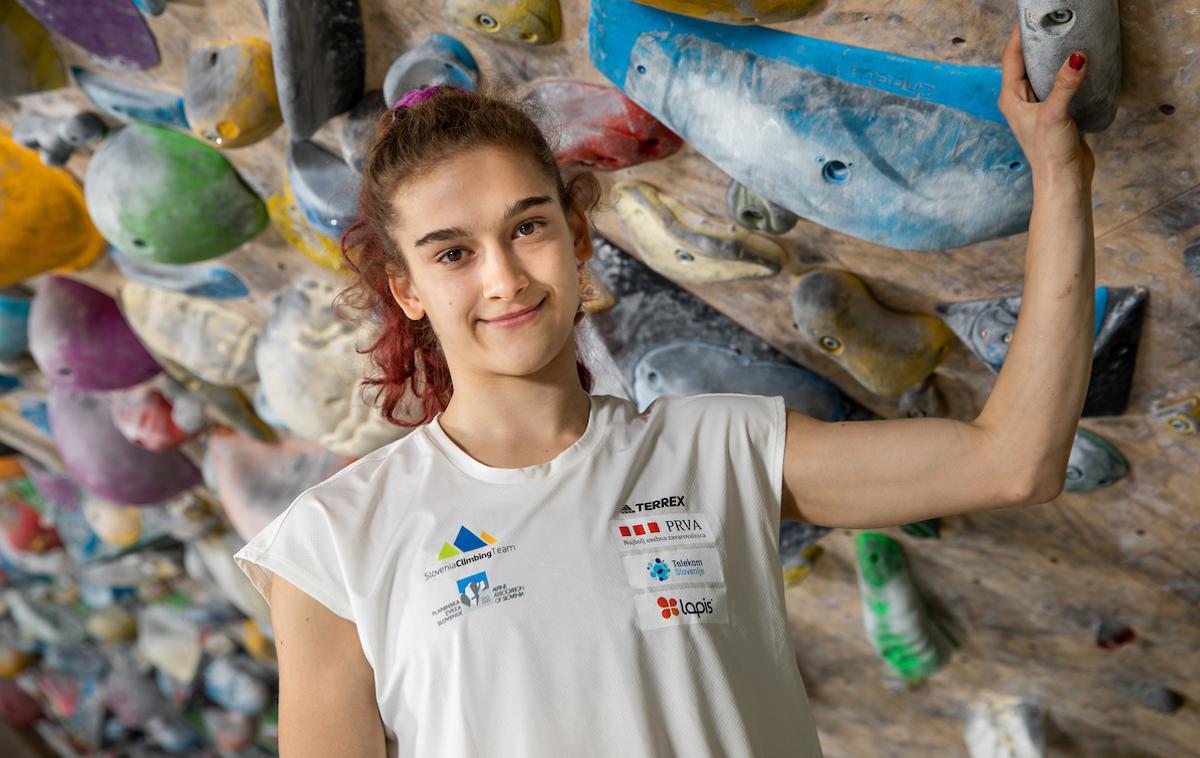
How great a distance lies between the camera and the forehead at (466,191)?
0.86 metres

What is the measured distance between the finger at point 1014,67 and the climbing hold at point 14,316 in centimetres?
→ 188

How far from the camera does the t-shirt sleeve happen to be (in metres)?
0.86

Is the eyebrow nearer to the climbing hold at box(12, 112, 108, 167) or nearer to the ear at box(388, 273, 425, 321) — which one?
the ear at box(388, 273, 425, 321)

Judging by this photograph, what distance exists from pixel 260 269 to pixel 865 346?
0.99 metres

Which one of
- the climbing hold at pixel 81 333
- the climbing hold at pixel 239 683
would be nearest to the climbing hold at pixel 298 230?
the climbing hold at pixel 81 333

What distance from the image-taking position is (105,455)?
7.94ft

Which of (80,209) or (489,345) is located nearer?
(489,345)

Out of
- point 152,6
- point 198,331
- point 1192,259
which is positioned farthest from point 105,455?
point 1192,259

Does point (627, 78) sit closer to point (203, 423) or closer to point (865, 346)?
point (865, 346)

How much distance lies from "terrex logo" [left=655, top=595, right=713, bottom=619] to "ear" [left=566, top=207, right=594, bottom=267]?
0.27 m

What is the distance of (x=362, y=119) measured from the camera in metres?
1.44

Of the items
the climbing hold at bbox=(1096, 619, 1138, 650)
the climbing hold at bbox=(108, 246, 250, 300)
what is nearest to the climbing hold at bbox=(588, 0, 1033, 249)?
the climbing hold at bbox=(1096, 619, 1138, 650)

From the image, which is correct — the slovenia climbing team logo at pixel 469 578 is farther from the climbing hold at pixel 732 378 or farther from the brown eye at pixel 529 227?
the climbing hold at pixel 732 378

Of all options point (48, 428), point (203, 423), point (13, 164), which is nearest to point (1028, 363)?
point (13, 164)
